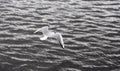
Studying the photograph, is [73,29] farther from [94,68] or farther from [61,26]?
[94,68]

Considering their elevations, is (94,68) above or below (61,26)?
below

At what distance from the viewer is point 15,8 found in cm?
2072

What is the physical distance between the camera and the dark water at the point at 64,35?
1283 cm

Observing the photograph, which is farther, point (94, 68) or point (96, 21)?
point (96, 21)

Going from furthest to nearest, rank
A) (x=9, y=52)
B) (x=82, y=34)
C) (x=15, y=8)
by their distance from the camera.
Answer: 1. (x=15, y=8)
2. (x=82, y=34)
3. (x=9, y=52)

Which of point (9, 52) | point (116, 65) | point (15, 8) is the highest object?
point (15, 8)

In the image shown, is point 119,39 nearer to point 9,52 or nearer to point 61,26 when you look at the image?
point 61,26

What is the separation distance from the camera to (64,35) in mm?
15789

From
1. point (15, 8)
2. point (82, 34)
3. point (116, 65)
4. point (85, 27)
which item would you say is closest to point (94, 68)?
point (116, 65)

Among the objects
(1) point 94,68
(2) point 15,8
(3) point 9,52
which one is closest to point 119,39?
(1) point 94,68

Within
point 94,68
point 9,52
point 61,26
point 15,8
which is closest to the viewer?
point 94,68

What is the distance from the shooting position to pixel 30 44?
48.5 ft

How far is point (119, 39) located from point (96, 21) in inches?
124

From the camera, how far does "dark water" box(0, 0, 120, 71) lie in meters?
12.8
